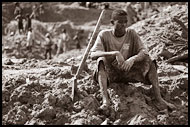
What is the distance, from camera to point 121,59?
20.5 ft

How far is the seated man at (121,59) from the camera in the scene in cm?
639

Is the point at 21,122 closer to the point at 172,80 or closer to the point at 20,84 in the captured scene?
the point at 20,84

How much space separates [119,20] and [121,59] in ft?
2.27

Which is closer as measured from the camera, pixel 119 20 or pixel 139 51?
pixel 119 20

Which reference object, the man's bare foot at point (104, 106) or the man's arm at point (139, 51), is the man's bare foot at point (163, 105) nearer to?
the man's arm at point (139, 51)

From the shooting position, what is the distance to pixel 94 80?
675 centimetres

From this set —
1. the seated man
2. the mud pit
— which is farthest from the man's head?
the mud pit

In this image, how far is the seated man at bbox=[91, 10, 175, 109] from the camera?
6387 mm

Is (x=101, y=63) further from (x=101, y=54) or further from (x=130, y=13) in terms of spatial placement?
(x=130, y=13)

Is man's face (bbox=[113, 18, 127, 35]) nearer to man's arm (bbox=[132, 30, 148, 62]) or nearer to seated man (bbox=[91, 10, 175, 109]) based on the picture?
seated man (bbox=[91, 10, 175, 109])

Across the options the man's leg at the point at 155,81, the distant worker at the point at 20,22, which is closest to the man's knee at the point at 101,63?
the man's leg at the point at 155,81

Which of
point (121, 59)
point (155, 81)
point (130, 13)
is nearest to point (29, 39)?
point (130, 13)

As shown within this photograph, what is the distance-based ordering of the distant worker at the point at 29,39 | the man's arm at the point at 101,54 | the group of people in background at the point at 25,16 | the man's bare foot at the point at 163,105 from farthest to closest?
the group of people in background at the point at 25,16 → the distant worker at the point at 29,39 → the man's bare foot at the point at 163,105 → the man's arm at the point at 101,54

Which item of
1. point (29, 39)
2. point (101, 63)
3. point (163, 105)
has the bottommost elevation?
point (29, 39)
